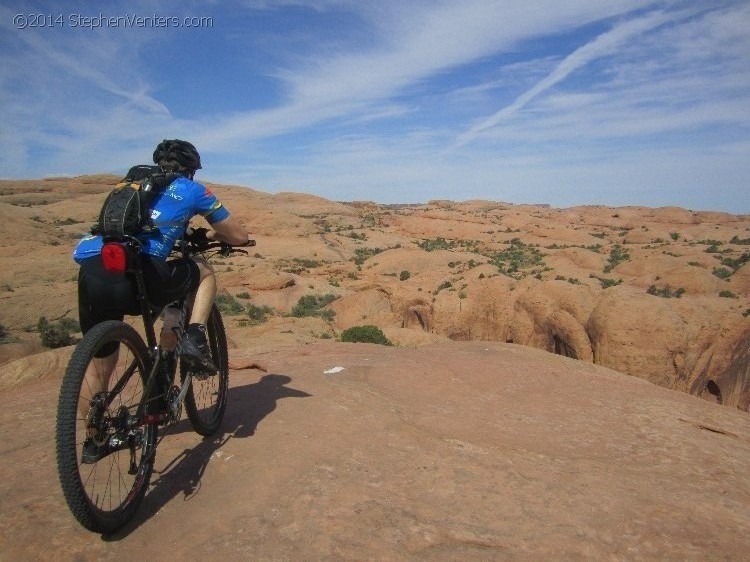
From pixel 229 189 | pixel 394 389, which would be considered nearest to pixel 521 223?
pixel 229 189

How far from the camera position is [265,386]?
5.54 metres

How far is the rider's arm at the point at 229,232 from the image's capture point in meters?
3.54

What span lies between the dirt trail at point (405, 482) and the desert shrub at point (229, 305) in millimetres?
16434

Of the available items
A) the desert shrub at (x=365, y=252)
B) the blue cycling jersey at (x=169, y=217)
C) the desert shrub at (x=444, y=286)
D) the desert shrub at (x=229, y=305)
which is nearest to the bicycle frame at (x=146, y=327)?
the blue cycling jersey at (x=169, y=217)

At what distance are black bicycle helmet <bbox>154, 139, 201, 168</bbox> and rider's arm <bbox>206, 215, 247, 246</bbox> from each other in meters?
0.47

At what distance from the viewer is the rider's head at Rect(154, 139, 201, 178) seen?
3.44 m

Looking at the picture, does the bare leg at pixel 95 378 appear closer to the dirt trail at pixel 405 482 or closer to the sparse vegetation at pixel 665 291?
the dirt trail at pixel 405 482

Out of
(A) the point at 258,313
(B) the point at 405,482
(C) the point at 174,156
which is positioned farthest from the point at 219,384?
(A) the point at 258,313

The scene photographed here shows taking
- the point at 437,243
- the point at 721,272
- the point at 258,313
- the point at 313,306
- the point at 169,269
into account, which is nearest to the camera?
the point at 169,269

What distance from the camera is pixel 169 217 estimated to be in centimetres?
317

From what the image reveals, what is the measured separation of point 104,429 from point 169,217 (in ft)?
4.40

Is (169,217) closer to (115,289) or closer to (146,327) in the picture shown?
(115,289)

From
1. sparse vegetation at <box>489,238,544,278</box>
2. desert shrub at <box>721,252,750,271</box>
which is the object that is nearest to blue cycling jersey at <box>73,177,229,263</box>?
sparse vegetation at <box>489,238,544,278</box>

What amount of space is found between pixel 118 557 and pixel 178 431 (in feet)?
5.51
